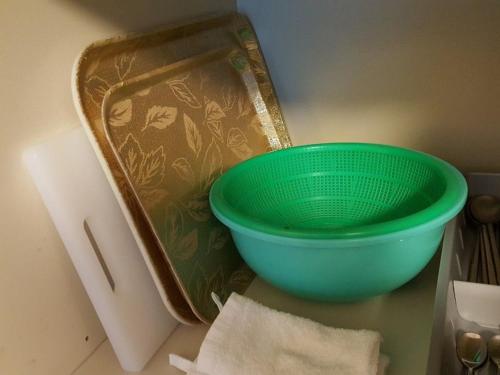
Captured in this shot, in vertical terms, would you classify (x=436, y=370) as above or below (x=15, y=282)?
below

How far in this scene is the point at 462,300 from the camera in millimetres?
540

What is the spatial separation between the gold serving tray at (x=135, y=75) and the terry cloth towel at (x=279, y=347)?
106 mm

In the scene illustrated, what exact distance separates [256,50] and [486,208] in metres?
0.49

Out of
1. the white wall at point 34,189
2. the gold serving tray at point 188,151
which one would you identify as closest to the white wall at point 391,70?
the gold serving tray at point 188,151

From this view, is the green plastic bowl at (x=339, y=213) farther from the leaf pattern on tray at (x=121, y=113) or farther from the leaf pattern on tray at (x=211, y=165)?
the leaf pattern on tray at (x=121, y=113)

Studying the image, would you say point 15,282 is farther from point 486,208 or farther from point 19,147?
point 486,208

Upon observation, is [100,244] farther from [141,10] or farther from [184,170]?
[141,10]

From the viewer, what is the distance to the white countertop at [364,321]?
1.68ft

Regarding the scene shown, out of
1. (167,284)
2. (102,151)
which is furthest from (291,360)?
(102,151)

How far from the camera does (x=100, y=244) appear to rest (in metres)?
0.52

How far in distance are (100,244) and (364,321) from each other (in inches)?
13.6

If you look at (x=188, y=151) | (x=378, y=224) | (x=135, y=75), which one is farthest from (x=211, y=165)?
(x=378, y=224)

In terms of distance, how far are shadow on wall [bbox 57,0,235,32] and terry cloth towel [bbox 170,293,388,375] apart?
401 millimetres

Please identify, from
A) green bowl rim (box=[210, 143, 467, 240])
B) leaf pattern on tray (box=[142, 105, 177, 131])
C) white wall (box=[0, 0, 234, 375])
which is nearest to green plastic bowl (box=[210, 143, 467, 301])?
green bowl rim (box=[210, 143, 467, 240])
